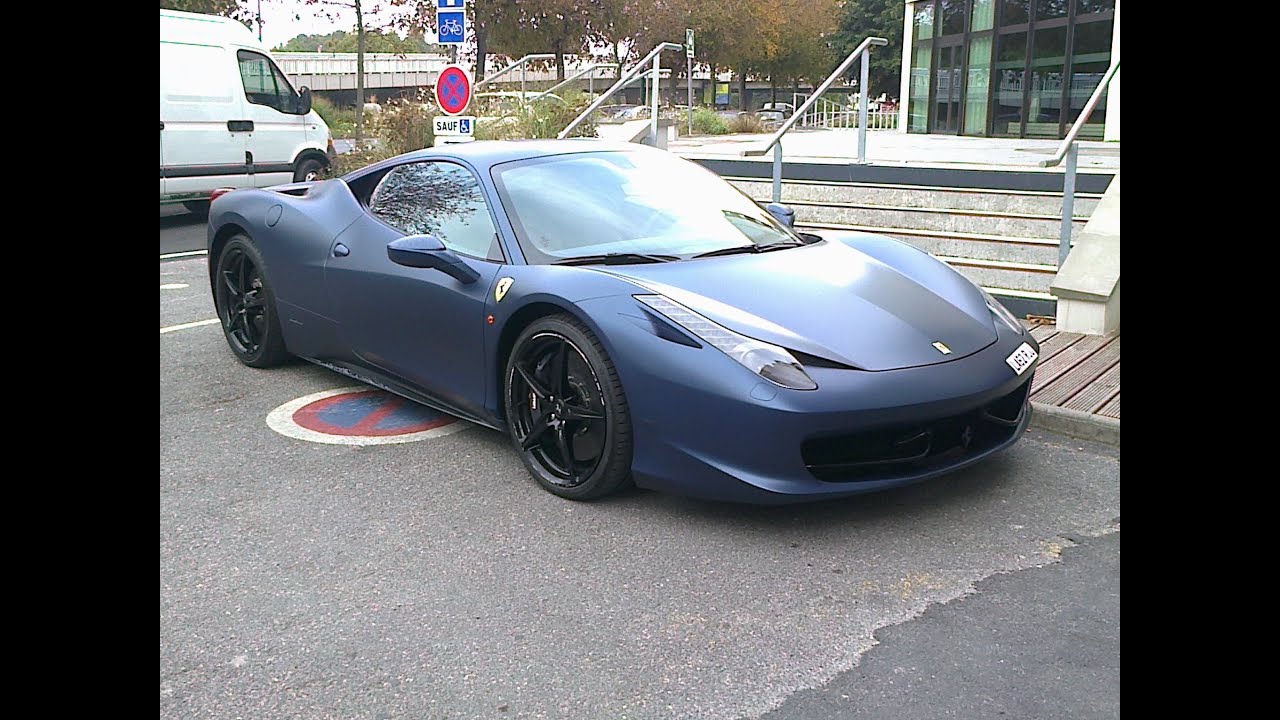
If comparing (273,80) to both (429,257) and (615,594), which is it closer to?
(429,257)

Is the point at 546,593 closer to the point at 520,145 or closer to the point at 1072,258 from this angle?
the point at 520,145

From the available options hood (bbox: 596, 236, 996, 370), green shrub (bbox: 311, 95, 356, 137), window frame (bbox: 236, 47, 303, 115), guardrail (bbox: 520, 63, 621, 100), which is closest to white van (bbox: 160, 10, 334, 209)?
window frame (bbox: 236, 47, 303, 115)

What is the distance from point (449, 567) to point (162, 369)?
131 inches

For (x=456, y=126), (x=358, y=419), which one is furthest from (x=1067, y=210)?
(x=456, y=126)

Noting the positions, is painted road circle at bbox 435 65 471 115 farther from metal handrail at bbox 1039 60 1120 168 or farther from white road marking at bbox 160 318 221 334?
metal handrail at bbox 1039 60 1120 168

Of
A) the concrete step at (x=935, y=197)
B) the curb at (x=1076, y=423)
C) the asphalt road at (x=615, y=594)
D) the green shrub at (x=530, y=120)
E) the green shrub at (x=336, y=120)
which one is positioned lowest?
the asphalt road at (x=615, y=594)

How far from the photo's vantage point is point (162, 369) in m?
6.07

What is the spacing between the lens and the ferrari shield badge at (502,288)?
→ 4.22m

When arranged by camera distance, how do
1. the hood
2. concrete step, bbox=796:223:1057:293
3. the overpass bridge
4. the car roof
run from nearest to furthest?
the hood, the car roof, concrete step, bbox=796:223:1057:293, the overpass bridge

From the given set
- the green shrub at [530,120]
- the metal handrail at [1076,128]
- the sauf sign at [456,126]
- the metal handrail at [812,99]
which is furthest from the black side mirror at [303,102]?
the metal handrail at [1076,128]

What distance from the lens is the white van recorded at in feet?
41.2

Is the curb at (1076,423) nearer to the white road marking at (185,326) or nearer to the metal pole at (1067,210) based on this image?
the metal pole at (1067,210)

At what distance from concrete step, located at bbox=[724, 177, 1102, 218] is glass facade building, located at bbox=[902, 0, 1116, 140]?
882cm

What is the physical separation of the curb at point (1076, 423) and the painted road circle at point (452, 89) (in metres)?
6.97
